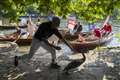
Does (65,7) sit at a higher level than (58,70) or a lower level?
higher

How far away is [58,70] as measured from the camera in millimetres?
10500

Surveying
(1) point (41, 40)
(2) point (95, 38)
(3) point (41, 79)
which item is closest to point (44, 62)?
(1) point (41, 40)

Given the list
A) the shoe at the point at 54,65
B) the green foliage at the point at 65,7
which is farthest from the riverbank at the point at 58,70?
the green foliage at the point at 65,7

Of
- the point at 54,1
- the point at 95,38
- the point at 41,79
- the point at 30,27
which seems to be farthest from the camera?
the point at 30,27

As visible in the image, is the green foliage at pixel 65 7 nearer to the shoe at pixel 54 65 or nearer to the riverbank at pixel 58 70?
the riverbank at pixel 58 70

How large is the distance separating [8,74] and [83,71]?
97.8 inches

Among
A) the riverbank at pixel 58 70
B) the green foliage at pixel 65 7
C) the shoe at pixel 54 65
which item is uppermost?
the green foliage at pixel 65 7

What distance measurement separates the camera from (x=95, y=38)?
21.4m

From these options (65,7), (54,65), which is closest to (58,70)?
(54,65)

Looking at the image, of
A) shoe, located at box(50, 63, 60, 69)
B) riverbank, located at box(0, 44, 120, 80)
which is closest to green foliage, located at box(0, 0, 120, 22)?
riverbank, located at box(0, 44, 120, 80)

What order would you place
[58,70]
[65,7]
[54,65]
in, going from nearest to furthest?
1. [58,70]
2. [54,65]
3. [65,7]

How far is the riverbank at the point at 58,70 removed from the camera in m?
9.63

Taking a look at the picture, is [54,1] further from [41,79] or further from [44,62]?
[41,79]

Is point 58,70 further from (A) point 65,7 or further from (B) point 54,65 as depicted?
(A) point 65,7
